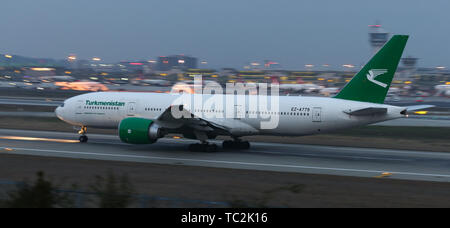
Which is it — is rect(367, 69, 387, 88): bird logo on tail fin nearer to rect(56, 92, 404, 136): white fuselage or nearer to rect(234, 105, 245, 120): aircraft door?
rect(56, 92, 404, 136): white fuselage

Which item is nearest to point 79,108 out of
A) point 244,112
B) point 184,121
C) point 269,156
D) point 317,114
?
point 184,121

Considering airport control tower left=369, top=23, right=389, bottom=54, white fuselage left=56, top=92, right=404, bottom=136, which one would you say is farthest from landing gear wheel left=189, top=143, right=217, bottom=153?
airport control tower left=369, top=23, right=389, bottom=54

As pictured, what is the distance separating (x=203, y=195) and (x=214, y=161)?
9087 millimetres

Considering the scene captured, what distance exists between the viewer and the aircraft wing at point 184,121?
95.3ft

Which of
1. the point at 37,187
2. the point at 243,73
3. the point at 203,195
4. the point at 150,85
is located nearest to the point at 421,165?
the point at 203,195

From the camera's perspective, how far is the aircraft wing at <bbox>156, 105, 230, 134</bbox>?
1144 inches

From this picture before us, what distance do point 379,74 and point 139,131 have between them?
13.9 m

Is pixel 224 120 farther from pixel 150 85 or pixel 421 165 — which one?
pixel 150 85

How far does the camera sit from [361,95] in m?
29.8

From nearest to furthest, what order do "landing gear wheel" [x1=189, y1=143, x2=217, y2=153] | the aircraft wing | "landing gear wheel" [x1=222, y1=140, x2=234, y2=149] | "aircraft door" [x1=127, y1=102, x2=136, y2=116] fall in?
the aircraft wing
"landing gear wheel" [x1=189, y1=143, x2=217, y2=153]
"landing gear wheel" [x1=222, y1=140, x2=234, y2=149]
"aircraft door" [x1=127, y1=102, x2=136, y2=116]

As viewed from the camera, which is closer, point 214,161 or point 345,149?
point 214,161

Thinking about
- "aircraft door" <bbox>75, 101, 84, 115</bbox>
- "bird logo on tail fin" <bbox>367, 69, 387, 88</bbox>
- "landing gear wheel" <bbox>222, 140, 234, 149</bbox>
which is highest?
"bird logo on tail fin" <bbox>367, 69, 387, 88</bbox>

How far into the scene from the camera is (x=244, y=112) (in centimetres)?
3128

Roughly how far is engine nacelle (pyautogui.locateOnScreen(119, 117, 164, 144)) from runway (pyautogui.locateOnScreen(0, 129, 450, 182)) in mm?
817
